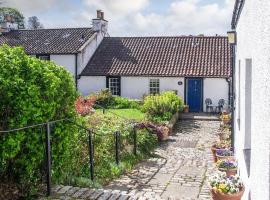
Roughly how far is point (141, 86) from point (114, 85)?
199 cm

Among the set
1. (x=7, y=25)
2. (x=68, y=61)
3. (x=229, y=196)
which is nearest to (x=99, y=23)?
(x=68, y=61)

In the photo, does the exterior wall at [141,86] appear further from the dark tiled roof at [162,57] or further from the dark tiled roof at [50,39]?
the dark tiled roof at [50,39]

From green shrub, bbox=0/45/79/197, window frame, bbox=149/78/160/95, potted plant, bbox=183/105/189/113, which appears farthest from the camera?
window frame, bbox=149/78/160/95

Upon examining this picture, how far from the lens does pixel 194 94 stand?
89.8 feet

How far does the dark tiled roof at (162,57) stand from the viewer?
91.2ft

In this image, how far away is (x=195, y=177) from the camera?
454 inches

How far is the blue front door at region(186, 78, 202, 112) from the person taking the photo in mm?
27312

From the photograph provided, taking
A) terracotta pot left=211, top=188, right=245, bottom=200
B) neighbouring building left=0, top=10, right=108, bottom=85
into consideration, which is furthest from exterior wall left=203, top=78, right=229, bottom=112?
terracotta pot left=211, top=188, right=245, bottom=200

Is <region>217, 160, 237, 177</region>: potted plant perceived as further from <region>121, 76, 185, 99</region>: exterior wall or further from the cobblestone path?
<region>121, 76, 185, 99</region>: exterior wall

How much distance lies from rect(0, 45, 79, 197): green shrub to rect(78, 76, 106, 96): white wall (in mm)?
20612

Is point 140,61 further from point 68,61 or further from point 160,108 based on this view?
point 160,108

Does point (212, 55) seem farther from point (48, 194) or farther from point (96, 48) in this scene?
point (48, 194)

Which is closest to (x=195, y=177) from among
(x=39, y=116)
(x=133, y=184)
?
(x=133, y=184)

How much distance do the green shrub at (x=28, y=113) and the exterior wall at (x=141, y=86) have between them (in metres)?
19.7
